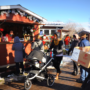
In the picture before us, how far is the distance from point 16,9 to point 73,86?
264 inches

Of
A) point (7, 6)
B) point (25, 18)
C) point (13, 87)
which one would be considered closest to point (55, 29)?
point (25, 18)

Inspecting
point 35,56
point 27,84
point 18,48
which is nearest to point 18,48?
point 18,48

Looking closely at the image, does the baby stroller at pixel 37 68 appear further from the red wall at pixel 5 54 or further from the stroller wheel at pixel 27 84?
the red wall at pixel 5 54

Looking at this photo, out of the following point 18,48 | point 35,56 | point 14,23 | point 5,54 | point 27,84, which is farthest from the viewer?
point 14,23

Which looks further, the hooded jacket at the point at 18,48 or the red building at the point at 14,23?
the red building at the point at 14,23

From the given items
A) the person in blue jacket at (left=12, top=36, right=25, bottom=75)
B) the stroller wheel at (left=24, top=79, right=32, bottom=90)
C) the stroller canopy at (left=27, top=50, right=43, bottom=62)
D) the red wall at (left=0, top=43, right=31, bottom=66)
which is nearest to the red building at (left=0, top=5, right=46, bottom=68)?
the red wall at (left=0, top=43, right=31, bottom=66)

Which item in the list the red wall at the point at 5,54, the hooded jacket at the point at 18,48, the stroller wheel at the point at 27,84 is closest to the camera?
the stroller wheel at the point at 27,84

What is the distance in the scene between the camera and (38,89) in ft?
13.2

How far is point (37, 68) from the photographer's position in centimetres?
411

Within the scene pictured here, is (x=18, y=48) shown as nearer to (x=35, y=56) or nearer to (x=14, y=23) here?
(x=35, y=56)

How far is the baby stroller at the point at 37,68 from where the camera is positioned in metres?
3.87

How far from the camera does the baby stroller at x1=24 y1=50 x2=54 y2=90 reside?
3.87 m

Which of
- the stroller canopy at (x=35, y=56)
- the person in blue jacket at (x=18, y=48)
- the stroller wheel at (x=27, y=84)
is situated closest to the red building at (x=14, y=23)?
the person in blue jacket at (x=18, y=48)

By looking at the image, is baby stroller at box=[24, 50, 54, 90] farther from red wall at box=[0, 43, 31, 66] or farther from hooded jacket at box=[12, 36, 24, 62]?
red wall at box=[0, 43, 31, 66]
